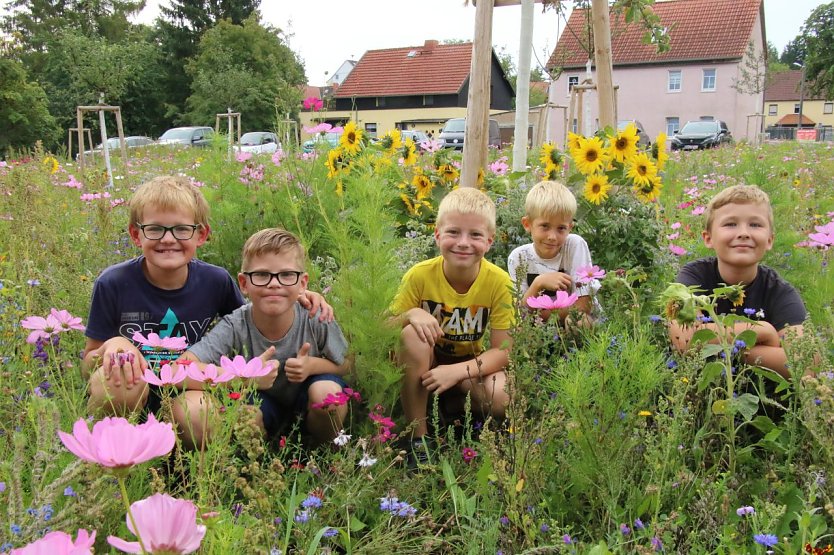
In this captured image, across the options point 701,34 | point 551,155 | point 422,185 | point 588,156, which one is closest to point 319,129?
point 422,185

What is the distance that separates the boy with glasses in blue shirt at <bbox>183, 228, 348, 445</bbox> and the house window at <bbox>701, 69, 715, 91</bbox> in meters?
41.7

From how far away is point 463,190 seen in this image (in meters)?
2.82

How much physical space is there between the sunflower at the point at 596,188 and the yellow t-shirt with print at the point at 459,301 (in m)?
0.97

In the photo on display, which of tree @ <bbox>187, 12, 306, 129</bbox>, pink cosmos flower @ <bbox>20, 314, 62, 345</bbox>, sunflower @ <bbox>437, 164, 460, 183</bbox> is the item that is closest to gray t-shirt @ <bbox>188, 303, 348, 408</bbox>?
pink cosmos flower @ <bbox>20, 314, 62, 345</bbox>

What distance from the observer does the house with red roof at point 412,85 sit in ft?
139

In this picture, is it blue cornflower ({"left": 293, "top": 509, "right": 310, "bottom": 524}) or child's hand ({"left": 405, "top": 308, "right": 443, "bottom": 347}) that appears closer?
blue cornflower ({"left": 293, "top": 509, "right": 310, "bottom": 524})

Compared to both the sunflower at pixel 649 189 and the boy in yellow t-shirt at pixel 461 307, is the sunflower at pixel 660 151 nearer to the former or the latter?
the sunflower at pixel 649 189

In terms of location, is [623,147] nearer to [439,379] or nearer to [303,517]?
[439,379]

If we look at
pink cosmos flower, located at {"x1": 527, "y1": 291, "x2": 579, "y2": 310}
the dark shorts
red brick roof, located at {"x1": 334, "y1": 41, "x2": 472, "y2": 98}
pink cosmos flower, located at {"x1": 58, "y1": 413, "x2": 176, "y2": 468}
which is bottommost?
the dark shorts

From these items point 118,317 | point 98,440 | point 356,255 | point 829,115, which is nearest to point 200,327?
point 118,317

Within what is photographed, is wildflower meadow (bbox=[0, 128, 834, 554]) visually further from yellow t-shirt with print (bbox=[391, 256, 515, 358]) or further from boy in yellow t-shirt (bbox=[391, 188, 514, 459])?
yellow t-shirt with print (bbox=[391, 256, 515, 358])

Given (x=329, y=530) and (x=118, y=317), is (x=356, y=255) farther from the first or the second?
(x=329, y=530)

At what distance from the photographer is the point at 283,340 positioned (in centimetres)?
248

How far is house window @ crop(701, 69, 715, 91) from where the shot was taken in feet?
128
